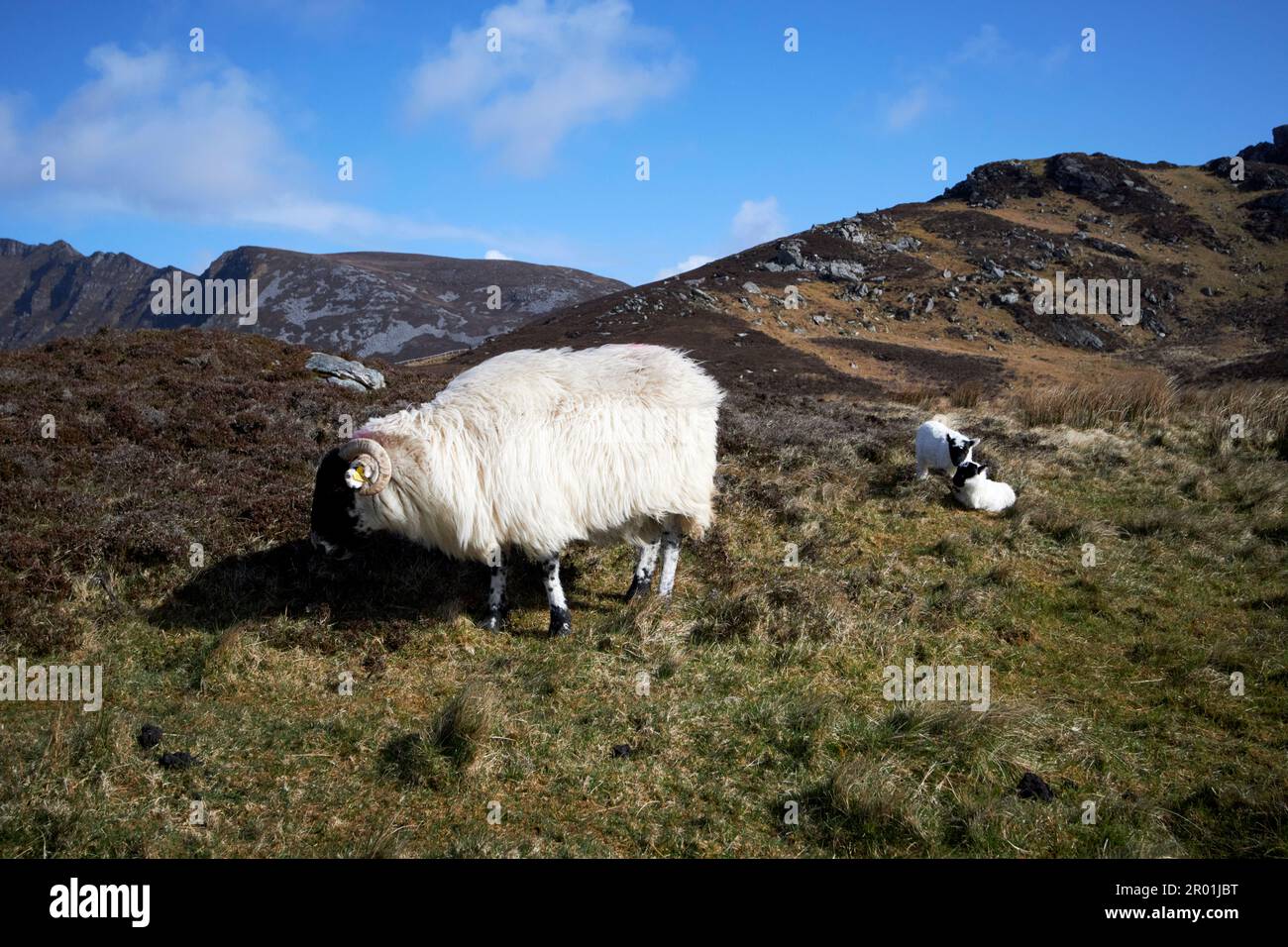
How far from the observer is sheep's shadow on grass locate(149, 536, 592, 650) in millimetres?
6152

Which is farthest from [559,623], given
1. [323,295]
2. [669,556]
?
[323,295]

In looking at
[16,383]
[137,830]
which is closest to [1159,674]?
[137,830]

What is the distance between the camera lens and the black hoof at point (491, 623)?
20.8 feet

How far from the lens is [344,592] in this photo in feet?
22.3

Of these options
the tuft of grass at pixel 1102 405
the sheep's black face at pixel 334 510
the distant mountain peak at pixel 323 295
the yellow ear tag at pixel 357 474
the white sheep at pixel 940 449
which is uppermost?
the distant mountain peak at pixel 323 295

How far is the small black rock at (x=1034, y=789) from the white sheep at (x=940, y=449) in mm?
6180

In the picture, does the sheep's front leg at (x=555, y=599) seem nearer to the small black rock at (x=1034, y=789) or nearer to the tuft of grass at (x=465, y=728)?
the tuft of grass at (x=465, y=728)

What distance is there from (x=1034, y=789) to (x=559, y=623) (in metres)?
3.66

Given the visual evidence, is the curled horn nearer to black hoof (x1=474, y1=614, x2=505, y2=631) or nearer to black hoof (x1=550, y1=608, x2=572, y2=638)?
black hoof (x1=474, y1=614, x2=505, y2=631)

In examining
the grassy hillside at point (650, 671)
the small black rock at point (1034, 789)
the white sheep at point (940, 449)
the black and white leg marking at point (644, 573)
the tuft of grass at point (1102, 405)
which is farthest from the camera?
the tuft of grass at point (1102, 405)

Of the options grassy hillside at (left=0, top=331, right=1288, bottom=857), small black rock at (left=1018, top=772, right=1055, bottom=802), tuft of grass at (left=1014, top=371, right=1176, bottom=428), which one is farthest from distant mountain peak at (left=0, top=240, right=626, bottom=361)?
small black rock at (left=1018, top=772, right=1055, bottom=802)

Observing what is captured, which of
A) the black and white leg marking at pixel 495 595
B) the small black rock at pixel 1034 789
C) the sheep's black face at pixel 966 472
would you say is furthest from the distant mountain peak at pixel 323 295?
the small black rock at pixel 1034 789

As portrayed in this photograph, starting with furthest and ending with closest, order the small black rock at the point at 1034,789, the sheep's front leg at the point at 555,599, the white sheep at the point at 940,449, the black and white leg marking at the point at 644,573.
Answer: the white sheep at the point at 940,449 → the black and white leg marking at the point at 644,573 → the sheep's front leg at the point at 555,599 → the small black rock at the point at 1034,789
